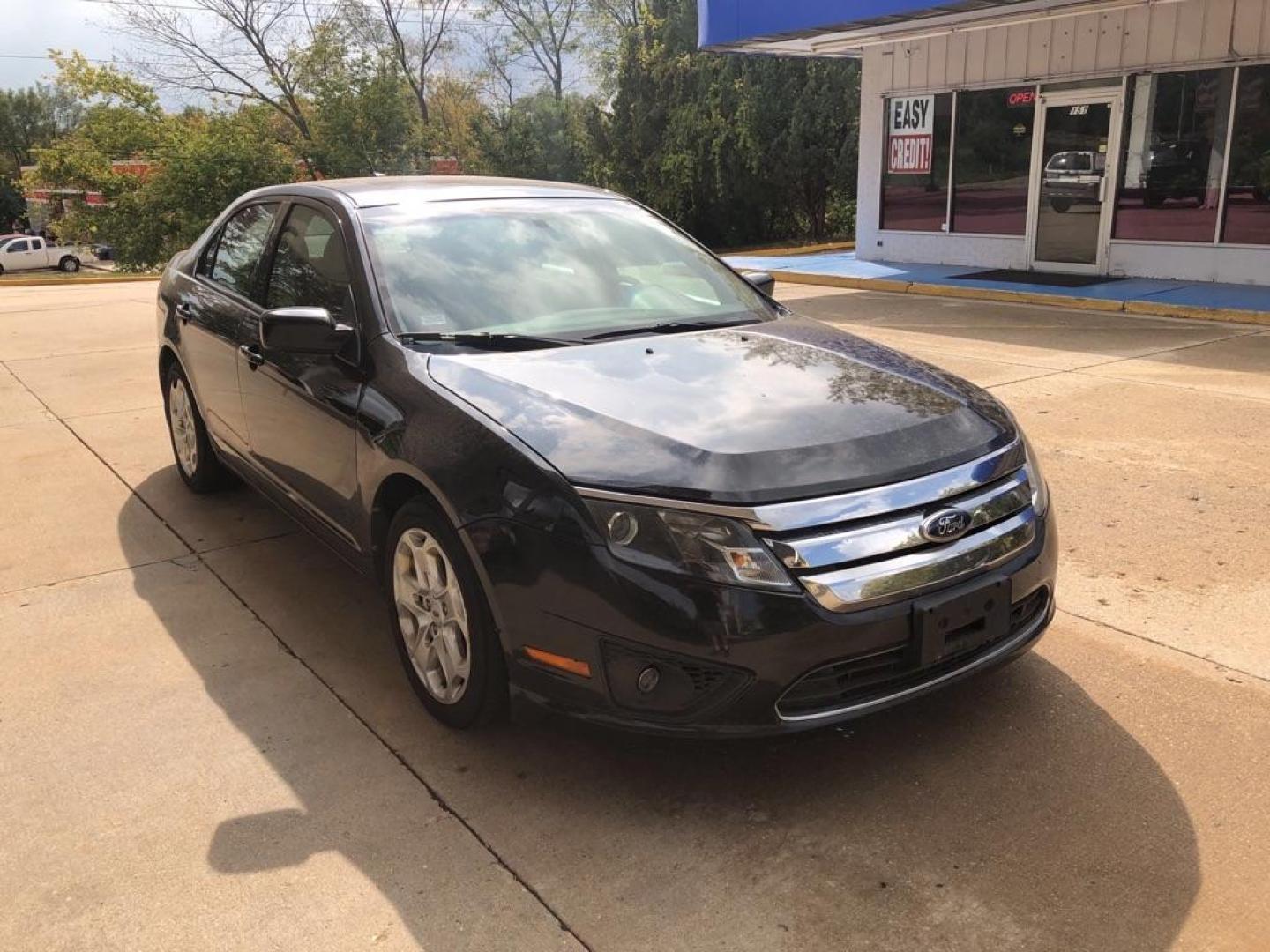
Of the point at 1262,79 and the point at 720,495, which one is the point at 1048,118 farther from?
the point at 720,495

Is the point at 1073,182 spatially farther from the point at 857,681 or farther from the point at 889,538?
the point at 857,681

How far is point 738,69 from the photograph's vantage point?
71.0 ft

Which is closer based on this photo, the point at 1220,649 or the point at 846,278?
the point at 1220,649

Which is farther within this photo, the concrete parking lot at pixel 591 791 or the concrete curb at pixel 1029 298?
the concrete curb at pixel 1029 298

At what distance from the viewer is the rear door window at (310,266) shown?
12.6 feet

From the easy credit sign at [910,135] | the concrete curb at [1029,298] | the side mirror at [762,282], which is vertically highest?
the easy credit sign at [910,135]

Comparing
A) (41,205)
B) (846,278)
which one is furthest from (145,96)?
(846,278)

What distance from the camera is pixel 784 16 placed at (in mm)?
12555

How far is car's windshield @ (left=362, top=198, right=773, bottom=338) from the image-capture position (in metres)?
3.66

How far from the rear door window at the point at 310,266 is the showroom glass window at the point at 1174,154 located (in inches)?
436

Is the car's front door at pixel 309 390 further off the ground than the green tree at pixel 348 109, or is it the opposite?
the green tree at pixel 348 109

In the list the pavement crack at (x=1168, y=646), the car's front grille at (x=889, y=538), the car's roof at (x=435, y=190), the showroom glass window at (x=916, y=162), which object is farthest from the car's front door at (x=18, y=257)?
the car's front grille at (x=889, y=538)

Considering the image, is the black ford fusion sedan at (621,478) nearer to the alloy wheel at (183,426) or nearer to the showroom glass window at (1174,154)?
the alloy wheel at (183,426)

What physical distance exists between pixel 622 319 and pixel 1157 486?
3103 millimetres
